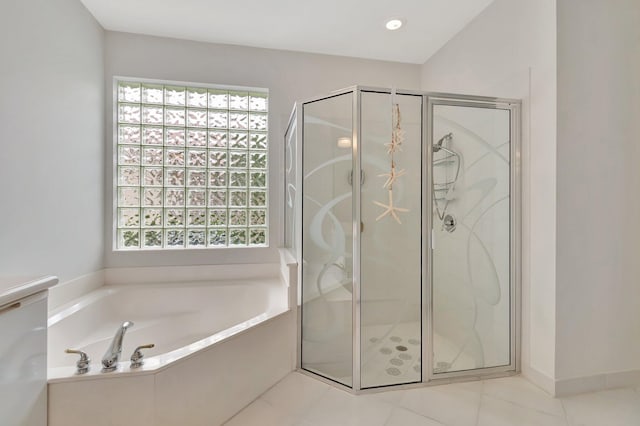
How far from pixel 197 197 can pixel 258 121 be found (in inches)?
34.5

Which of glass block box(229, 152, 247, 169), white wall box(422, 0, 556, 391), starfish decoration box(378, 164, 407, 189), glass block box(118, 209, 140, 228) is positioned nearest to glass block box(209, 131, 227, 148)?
glass block box(229, 152, 247, 169)

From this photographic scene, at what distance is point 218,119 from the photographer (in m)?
2.62

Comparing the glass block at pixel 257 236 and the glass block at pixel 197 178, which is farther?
the glass block at pixel 257 236

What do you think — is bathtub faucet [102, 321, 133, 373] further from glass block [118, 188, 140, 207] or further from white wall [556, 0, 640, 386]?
white wall [556, 0, 640, 386]

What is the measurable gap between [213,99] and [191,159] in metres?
0.57

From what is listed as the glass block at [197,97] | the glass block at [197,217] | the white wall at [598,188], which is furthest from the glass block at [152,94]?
the white wall at [598,188]

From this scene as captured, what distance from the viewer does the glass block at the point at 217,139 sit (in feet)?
8.52

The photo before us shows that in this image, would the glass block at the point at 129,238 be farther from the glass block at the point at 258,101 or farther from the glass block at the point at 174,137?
the glass block at the point at 258,101

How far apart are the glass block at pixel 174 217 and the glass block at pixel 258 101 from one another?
3.70ft

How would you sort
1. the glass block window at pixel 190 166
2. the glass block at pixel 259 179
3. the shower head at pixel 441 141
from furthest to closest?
the glass block at pixel 259 179 → the glass block window at pixel 190 166 → the shower head at pixel 441 141

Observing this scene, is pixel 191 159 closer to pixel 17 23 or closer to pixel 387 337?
pixel 17 23

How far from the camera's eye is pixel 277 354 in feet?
5.73

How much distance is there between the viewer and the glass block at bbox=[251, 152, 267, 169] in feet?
8.79

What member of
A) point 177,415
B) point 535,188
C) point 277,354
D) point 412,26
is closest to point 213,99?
point 412,26
